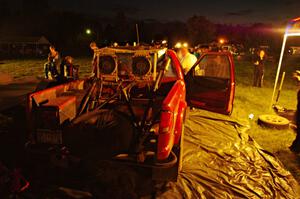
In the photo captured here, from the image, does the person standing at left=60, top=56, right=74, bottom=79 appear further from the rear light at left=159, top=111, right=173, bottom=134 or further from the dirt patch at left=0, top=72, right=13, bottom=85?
the dirt patch at left=0, top=72, right=13, bottom=85

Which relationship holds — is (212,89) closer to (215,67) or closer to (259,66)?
(215,67)

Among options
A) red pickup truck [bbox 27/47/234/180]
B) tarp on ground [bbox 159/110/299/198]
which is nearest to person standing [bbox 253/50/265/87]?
red pickup truck [bbox 27/47/234/180]

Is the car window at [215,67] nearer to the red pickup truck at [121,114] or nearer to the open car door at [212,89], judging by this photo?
the open car door at [212,89]

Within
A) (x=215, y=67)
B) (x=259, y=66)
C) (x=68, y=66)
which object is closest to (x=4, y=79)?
(x=68, y=66)

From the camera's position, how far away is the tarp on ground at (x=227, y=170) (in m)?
3.59

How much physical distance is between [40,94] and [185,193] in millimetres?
2625

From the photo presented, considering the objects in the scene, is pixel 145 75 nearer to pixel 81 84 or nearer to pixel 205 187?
pixel 81 84

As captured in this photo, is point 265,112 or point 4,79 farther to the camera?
point 4,79

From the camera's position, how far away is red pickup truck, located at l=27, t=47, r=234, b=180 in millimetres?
3242

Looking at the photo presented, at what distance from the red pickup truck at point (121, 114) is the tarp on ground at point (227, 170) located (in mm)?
598

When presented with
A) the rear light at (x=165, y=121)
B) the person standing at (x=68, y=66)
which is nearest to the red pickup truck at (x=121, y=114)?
the rear light at (x=165, y=121)

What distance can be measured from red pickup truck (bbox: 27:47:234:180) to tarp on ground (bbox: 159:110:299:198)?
60 centimetres

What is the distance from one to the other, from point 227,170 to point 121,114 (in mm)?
2052

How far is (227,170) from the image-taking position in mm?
4172
